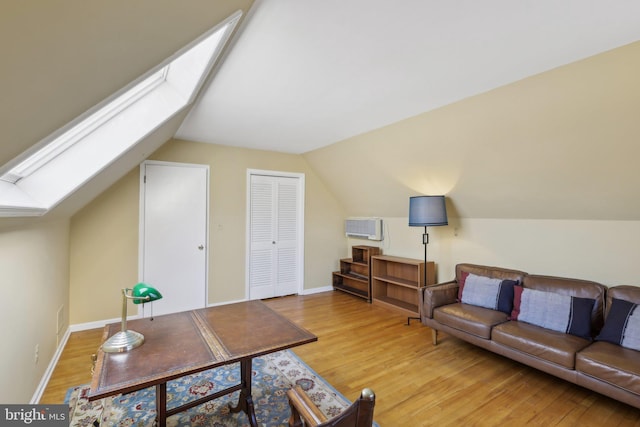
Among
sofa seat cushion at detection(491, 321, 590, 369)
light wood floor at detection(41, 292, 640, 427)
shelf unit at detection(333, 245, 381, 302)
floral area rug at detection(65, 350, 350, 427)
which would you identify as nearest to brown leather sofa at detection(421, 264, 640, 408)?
sofa seat cushion at detection(491, 321, 590, 369)

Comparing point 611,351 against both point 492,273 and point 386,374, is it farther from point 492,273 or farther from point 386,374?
point 386,374

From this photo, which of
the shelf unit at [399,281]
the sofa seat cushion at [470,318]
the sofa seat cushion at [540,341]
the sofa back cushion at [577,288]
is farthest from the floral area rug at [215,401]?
the sofa back cushion at [577,288]

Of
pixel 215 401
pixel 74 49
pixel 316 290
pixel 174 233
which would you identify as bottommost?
pixel 215 401

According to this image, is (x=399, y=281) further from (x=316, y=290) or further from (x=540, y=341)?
(x=540, y=341)

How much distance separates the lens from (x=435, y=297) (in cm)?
317

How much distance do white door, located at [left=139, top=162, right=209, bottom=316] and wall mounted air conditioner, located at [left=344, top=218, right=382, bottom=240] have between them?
248 centimetres

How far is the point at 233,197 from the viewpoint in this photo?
443cm

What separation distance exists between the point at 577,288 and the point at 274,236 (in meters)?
3.78

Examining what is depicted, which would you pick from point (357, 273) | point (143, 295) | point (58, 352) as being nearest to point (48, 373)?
point (58, 352)

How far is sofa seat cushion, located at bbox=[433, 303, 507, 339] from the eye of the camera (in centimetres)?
269

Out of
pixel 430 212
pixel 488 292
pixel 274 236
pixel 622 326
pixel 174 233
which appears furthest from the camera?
pixel 274 236

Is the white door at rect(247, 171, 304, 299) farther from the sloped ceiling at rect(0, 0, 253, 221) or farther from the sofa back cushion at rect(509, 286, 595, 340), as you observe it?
the sloped ceiling at rect(0, 0, 253, 221)

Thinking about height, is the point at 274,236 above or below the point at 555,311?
above

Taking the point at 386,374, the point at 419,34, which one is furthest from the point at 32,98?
the point at 386,374
